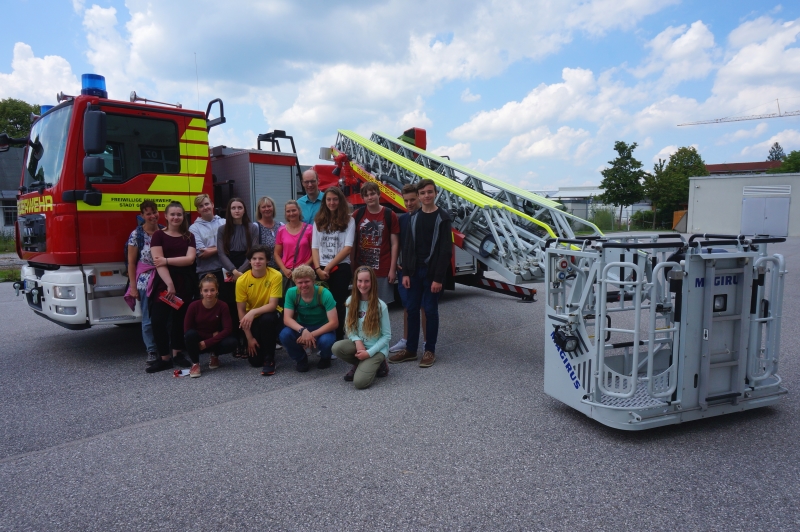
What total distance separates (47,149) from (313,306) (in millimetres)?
3427

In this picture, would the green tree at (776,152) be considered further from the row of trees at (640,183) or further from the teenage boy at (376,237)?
the teenage boy at (376,237)

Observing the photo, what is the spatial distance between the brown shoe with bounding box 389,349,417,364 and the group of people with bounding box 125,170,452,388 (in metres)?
0.01

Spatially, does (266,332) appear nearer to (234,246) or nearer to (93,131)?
(234,246)

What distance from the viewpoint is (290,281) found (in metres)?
5.91

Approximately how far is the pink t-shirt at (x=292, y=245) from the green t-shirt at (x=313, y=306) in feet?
2.00

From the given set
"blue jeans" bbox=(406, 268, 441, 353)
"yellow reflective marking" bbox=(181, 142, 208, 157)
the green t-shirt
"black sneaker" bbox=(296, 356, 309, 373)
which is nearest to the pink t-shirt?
the green t-shirt

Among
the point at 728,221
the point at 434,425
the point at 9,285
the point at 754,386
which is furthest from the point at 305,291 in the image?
the point at 728,221

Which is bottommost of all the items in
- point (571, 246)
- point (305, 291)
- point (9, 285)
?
point (9, 285)

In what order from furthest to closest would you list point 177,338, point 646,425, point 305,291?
point 177,338 < point 305,291 < point 646,425

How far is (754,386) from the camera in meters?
3.97

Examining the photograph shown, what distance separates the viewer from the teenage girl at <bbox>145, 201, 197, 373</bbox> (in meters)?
5.42

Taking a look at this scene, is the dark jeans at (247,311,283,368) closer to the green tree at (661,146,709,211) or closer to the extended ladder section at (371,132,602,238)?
the extended ladder section at (371,132,602,238)

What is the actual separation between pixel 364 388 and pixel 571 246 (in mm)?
2199

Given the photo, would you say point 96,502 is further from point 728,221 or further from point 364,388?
point 728,221
